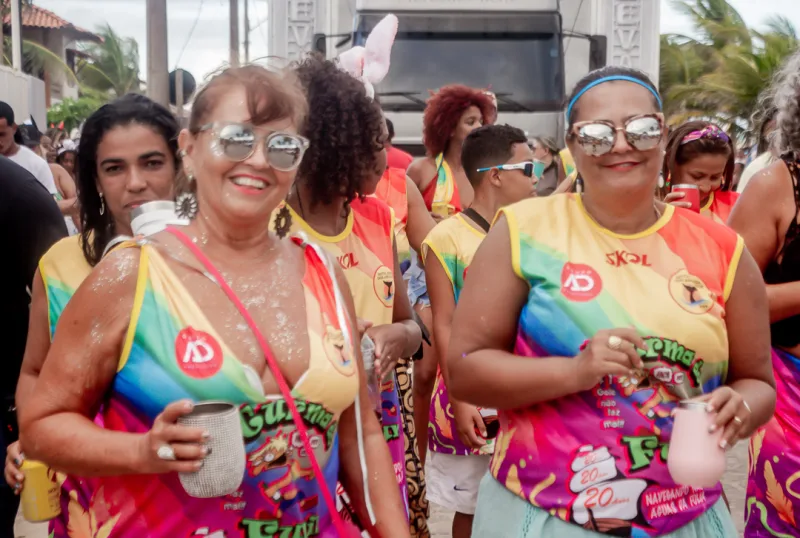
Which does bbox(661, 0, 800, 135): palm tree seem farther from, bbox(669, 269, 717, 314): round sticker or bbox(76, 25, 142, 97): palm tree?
bbox(76, 25, 142, 97): palm tree

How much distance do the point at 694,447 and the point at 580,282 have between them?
491 mm

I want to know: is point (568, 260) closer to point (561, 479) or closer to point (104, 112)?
point (561, 479)

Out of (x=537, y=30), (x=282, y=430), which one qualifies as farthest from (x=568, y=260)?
(x=537, y=30)

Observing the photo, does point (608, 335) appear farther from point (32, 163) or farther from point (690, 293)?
point (32, 163)

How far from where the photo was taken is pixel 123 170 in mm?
3189

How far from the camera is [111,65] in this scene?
2211 inches

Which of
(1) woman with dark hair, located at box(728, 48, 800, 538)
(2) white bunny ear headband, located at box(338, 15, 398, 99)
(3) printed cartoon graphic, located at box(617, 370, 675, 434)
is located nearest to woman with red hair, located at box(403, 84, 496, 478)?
(2) white bunny ear headband, located at box(338, 15, 398, 99)

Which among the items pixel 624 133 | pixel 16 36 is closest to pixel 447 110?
pixel 624 133

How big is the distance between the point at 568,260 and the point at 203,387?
1.00 m

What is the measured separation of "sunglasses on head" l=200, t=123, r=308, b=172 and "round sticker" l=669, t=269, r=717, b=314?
3.32ft

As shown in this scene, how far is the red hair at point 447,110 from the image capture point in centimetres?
685

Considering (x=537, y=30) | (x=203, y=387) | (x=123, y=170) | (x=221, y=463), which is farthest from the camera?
(x=537, y=30)

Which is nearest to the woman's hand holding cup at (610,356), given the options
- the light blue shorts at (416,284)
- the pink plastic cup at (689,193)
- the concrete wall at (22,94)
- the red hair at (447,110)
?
the pink plastic cup at (689,193)

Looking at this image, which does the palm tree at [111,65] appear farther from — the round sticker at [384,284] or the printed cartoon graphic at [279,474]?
the printed cartoon graphic at [279,474]
